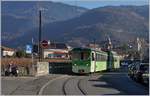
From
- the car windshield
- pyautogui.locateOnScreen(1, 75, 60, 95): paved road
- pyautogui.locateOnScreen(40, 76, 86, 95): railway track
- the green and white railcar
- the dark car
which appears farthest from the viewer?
the car windshield

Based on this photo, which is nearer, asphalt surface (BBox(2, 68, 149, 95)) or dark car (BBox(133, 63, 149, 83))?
asphalt surface (BBox(2, 68, 149, 95))

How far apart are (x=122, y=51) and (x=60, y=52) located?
25.5m

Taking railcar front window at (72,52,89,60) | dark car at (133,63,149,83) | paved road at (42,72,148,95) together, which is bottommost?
paved road at (42,72,148,95)

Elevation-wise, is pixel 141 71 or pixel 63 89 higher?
pixel 141 71

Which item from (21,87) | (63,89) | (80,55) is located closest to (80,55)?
(80,55)

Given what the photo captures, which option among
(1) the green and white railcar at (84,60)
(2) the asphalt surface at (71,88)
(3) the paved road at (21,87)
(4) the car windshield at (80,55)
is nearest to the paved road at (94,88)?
(2) the asphalt surface at (71,88)

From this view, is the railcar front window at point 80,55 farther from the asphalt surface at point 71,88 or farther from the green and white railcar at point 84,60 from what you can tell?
the asphalt surface at point 71,88

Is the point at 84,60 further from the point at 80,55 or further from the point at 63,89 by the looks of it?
the point at 63,89

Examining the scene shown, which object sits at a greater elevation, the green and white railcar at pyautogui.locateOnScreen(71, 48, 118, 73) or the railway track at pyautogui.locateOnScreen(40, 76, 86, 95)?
the green and white railcar at pyautogui.locateOnScreen(71, 48, 118, 73)

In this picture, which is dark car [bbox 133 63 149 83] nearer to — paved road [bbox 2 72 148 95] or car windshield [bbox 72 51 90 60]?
paved road [bbox 2 72 148 95]

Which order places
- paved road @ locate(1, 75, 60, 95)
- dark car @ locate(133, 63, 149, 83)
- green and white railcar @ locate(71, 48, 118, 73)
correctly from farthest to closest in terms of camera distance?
green and white railcar @ locate(71, 48, 118, 73) < dark car @ locate(133, 63, 149, 83) < paved road @ locate(1, 75, 60, 95)

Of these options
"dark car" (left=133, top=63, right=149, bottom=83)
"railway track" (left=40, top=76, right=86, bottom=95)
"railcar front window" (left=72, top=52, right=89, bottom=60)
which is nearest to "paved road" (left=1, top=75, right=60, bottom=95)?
Result: "railway track" (left=40, top=76, right=86, bottom=95)

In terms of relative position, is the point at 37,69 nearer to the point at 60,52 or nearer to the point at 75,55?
the point at 75,55

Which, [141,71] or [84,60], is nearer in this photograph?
[141,71]
